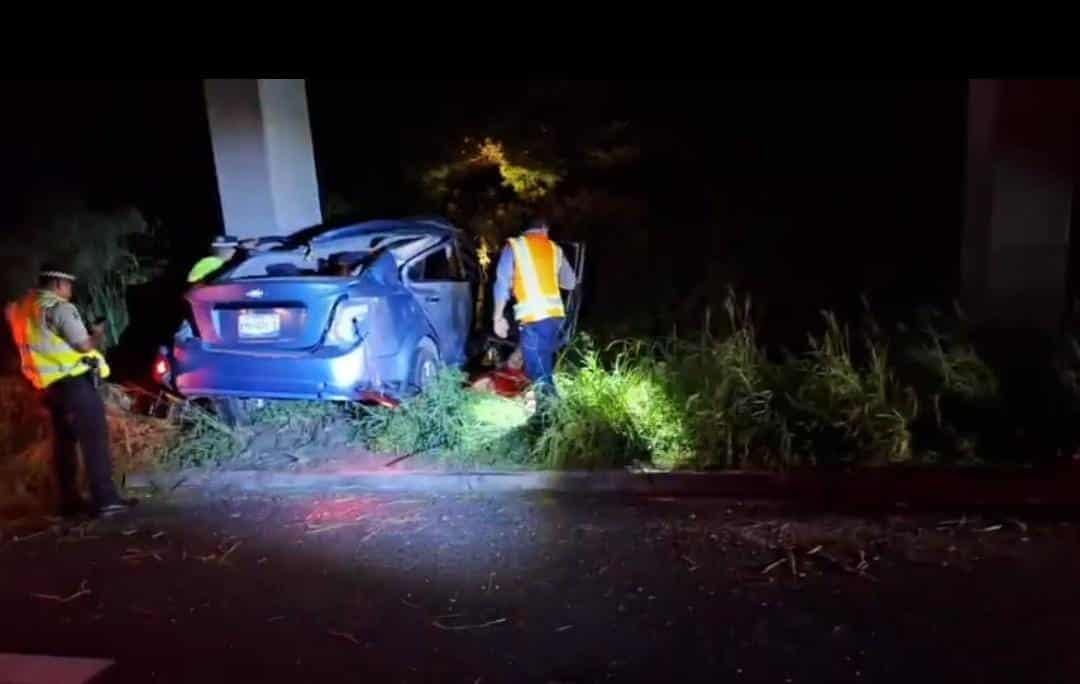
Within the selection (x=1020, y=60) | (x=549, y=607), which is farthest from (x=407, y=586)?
(x=1020, y=60)

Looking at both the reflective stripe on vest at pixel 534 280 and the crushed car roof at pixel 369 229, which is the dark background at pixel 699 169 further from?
the reflective stripe on vest at pixel 534 280

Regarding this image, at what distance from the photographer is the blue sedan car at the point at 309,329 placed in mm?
6844

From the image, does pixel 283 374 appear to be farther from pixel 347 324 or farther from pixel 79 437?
pixel 79 437

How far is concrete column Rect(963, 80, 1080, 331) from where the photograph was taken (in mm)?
7602

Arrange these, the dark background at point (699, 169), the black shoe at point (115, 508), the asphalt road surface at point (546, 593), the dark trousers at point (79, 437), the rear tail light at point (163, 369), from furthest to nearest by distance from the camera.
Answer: the dark background at point (699, 169) < the rear tail light at point (163, 369) < the black shoe at point (115, 508) < the dark trousers at point (79, 437) < the asphalt road surface at point (546, 593)

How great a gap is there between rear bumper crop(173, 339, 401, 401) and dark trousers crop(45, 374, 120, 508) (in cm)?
79

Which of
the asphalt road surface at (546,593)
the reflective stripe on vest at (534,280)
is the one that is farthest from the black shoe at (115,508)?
the reflective stripe on vest at (534,280)

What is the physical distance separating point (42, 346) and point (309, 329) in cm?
172

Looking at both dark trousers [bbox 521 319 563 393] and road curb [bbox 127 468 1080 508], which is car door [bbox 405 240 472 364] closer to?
dark trousers [bbox 521 319 563 393]

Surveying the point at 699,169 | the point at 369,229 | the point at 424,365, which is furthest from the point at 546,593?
the point at 699,169

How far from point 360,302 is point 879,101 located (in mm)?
8567

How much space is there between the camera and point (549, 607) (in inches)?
188

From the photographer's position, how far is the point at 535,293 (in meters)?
7.74

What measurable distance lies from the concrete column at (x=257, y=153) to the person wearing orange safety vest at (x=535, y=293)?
2554 millimetres
